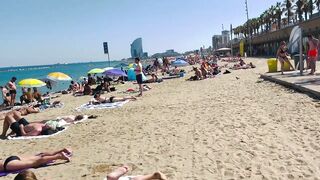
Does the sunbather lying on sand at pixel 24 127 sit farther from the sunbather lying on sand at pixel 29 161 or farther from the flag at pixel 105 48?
the flag at pixel 105 48

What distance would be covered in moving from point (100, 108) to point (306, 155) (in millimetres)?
8415

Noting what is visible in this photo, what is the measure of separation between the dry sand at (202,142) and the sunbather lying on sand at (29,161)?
0.56ft

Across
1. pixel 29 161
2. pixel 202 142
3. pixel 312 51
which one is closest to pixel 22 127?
pixel 29 161

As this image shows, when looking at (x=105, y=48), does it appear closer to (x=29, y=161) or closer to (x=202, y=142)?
(x=202, y=142)

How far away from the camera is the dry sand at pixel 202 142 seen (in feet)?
17.2

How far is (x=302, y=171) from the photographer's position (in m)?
4.79

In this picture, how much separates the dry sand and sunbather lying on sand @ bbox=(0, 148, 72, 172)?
0.17 m

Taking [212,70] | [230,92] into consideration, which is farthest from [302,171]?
[212,70]

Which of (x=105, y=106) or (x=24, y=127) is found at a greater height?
(x=24, y=127)

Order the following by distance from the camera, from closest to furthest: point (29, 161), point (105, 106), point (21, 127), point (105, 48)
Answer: point (29, 161)
point (21, 127)
point (105, 106)
point (105, 48)

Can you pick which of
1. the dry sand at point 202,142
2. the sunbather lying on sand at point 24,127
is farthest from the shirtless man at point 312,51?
the sunbather lying on sand at point 24,127

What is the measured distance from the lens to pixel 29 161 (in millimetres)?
5875

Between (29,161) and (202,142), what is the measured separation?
113 inches

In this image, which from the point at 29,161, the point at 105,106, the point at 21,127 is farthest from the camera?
the point at 105,106
